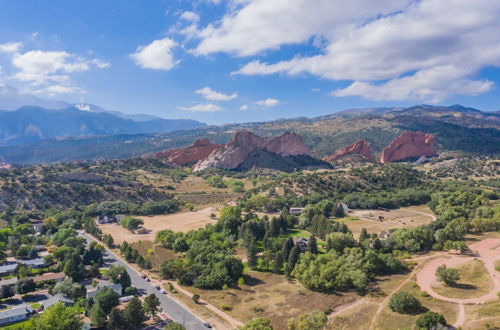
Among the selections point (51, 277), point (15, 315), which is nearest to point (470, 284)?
point (15, 315)

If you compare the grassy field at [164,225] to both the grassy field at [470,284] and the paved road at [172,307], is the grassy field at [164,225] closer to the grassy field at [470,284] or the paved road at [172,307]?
the paved road at [172,307]

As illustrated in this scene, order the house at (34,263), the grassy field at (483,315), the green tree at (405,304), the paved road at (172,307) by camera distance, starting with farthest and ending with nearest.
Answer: the house at (34,263), the paved road at (172,307), the green tree at (405,304), the grassy field at (483,315)

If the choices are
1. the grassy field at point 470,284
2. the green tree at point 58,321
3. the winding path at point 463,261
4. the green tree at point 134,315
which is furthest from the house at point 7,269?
the grassy field at point 470,284

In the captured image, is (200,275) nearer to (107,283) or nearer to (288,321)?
(107,283)

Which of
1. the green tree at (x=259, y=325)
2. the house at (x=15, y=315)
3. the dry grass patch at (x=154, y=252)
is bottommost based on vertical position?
the dry grass patch at (x=154, y=252)

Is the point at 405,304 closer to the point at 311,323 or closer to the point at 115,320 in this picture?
the point at 311,323
